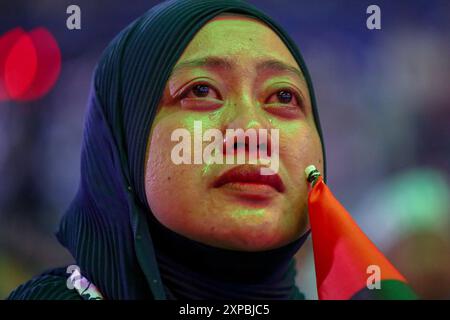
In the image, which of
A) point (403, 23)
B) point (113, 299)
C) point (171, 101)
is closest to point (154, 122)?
point (171, 101)

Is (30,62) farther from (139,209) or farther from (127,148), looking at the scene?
(139,209)

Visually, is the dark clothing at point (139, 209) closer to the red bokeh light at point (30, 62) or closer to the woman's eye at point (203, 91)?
the woman's eye at point (203, 91)

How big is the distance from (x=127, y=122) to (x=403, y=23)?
0.87m

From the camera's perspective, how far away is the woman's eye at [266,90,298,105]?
4.87ft

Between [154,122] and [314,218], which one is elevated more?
[154,122]

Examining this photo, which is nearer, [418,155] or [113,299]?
[113,299]

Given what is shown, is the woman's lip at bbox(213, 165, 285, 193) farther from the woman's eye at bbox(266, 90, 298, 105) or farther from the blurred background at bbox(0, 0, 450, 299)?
the blurred background at bbox(0, 0, 450, 299)

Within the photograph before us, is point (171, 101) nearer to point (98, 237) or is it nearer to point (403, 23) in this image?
point (98, 237)

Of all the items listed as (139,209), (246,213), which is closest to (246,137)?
(246,213)

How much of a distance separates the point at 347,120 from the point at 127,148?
2.30 feet

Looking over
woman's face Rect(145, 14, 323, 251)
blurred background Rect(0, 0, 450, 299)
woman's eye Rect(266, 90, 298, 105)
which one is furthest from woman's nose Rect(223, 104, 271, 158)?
blurred background Rect(0, 0, 450, 299)

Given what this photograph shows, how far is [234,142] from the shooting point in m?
1.36

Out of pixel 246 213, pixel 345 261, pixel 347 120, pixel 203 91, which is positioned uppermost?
pixel 203 91
